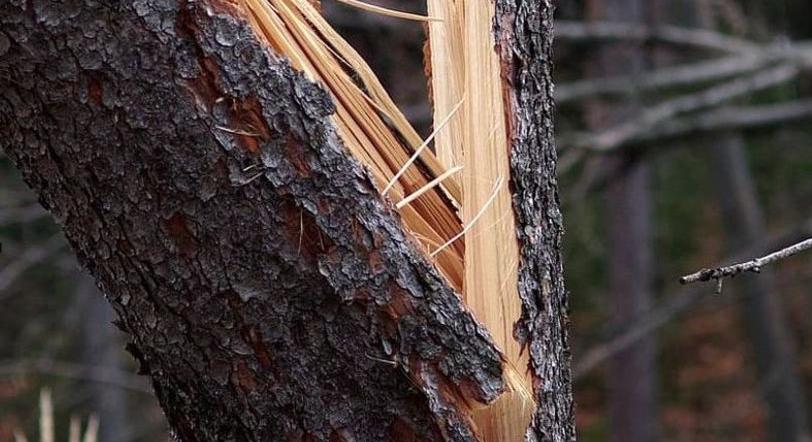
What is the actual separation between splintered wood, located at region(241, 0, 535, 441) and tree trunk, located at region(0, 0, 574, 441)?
39 mm

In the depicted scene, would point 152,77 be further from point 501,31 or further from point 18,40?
point 501,31

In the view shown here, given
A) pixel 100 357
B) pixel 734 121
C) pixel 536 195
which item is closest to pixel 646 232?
pixel 734 121

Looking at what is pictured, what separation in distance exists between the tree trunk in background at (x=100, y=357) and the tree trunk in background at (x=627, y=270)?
9.25 ft

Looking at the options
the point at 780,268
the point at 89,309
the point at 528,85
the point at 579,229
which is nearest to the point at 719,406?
the point at 780,268

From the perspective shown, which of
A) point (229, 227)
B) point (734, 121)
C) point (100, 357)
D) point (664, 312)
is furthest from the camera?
point (100, 357)

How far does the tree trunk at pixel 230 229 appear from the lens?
0.86 meters

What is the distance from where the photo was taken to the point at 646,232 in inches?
234

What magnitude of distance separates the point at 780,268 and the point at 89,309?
6.19m

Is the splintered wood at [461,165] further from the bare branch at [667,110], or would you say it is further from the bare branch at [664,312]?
the bare branch at [664,312]

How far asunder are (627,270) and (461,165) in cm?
493

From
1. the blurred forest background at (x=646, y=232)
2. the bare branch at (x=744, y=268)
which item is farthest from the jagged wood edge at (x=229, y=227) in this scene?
the blurred forest background at (x=646, y=232)

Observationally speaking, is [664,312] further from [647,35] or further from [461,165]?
[461,165]

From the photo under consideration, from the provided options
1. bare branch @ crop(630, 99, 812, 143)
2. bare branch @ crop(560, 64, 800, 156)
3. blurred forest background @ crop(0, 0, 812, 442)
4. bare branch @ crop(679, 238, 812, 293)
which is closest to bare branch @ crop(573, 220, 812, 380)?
blurred forest background @ crop(0, 0, 812, 442)

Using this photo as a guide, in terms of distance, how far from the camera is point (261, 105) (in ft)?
2.94
